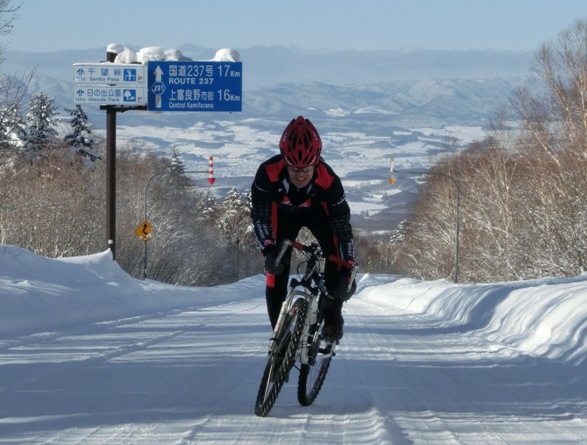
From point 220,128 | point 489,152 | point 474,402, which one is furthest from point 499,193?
point 220,128

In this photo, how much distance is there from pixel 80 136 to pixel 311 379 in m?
79.9

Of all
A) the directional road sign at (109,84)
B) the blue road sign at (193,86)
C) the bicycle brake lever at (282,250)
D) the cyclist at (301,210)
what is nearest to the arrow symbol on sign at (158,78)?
the blue road sign at (193,86)

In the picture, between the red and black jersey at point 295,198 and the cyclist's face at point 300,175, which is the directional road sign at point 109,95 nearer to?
the red and black jersey at point 295,198

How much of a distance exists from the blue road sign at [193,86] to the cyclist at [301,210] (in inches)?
1080

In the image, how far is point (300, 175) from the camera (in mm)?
7465

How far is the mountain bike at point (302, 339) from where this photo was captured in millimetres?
7172

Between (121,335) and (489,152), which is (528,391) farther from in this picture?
(489,152)

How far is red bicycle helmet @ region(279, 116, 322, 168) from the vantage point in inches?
287

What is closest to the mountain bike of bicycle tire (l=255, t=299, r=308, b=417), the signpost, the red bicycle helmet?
bicycle tire (l=255, t=299, r=308, b=417)

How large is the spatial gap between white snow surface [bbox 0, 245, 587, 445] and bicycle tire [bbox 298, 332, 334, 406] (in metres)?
0.09

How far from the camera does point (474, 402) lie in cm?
811

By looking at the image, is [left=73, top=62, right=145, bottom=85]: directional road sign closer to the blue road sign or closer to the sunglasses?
the blue road sign

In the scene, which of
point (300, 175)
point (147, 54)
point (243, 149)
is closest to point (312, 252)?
point (300, 175)

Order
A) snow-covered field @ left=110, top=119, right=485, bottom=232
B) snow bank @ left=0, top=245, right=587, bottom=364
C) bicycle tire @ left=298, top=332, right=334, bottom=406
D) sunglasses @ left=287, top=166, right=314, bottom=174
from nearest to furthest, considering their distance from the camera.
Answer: sunglasses @ left=287, top=166, right=314, bottom=174, bicycle tire @ left=298, top=332, right=334, bottom=406, snow bank @ left=0, top=245, right=587, bottom=364, snow-covered field @ left=110, top=119, right=485, bottom=232
